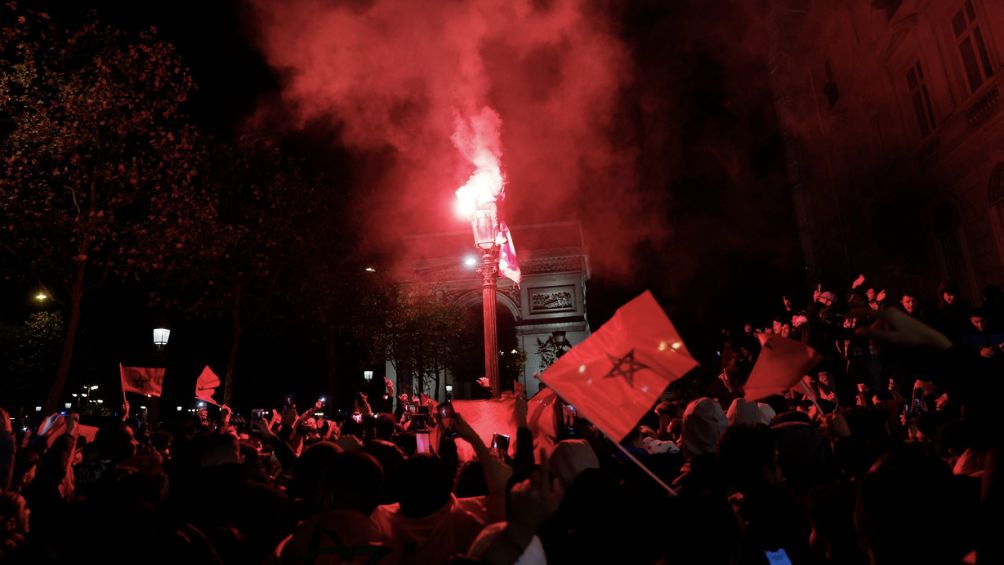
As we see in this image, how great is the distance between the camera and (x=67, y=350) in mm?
14422

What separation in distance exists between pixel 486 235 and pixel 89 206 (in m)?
12.0

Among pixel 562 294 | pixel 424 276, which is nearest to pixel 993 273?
pixel 562 294

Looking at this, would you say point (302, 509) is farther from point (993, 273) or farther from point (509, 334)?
point (509, 334)

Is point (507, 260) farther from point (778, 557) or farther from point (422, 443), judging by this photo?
point (778, 557)

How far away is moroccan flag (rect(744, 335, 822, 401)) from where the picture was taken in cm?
479

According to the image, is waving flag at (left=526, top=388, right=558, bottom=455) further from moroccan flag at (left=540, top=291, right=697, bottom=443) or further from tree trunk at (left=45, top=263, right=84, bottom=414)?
tree trunk at (left=45, top=263, right=84, bottom=414)

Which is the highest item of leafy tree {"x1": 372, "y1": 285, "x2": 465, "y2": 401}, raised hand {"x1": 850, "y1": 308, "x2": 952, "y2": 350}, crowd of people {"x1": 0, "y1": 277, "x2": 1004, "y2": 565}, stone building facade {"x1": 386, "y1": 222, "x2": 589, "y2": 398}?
stone building facade {"x1": 386, "y1": 222, "x2": 589, "y2": 398}

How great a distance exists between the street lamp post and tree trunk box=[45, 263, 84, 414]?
439 inches

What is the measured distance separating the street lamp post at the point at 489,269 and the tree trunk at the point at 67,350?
11159 mm

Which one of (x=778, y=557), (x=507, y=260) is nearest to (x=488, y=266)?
(x=507, y=260)

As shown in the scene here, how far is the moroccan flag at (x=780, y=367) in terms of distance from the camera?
15.7 feet

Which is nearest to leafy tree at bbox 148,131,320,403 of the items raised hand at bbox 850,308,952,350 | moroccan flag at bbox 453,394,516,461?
moroccan flag at bbox 453,394,516,461

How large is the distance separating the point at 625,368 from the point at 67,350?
1591 cm

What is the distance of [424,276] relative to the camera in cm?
4531
